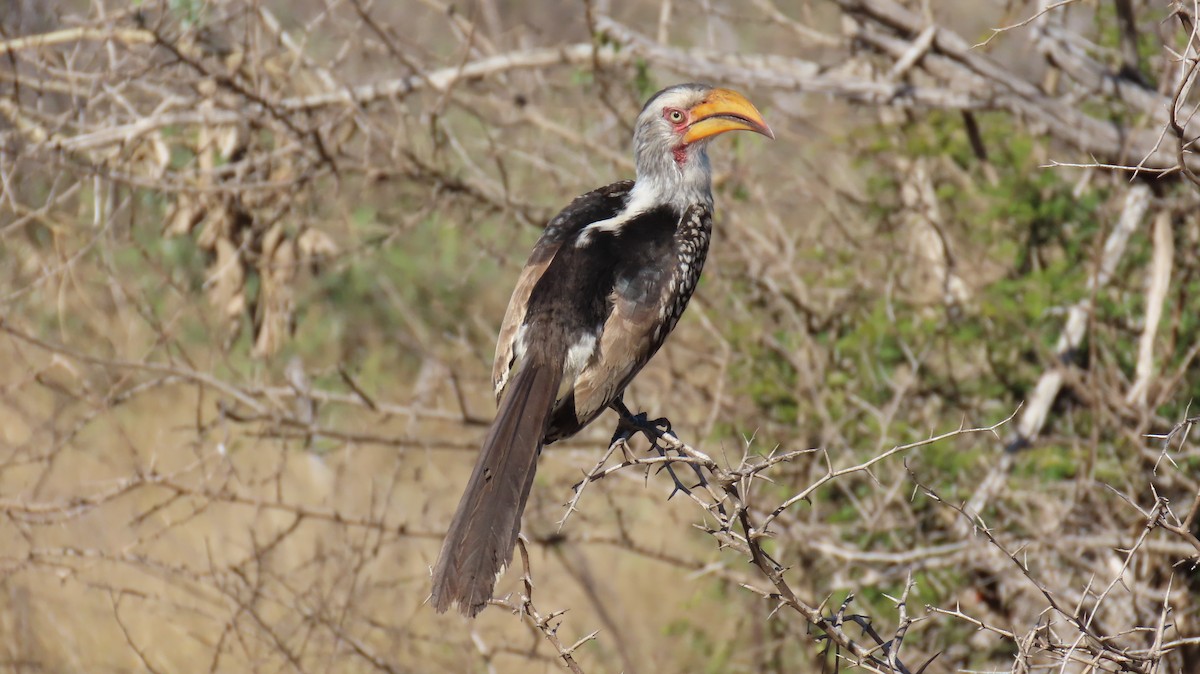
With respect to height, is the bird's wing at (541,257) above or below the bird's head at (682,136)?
below

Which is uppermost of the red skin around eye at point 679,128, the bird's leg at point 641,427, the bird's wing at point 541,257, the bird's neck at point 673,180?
the red skin around eye at point 679,128

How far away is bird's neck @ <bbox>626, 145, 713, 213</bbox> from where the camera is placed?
372 cm

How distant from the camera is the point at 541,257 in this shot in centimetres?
344

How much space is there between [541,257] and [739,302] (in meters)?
2.48

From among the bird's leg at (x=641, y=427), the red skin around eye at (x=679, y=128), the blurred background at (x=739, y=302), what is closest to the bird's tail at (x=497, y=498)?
the bird's leg at (x=641, y=427)

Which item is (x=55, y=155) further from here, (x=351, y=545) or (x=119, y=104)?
(x=351, y=545)

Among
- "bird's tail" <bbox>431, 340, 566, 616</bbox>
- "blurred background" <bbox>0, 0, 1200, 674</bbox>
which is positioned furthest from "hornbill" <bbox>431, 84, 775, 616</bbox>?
"blurred background" <bbox>0, 0, 1200, 674</bbox>

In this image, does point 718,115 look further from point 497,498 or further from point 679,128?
point 497,498

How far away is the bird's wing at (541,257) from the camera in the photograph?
330 cm

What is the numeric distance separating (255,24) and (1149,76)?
3758mm

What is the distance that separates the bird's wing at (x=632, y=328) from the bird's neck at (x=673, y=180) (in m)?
0.28

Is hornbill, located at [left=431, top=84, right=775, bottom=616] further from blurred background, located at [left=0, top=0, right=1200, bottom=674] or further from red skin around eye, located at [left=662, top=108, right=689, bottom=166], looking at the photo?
blurred background, located at [left=0, top=0, right=1200, bottom=674]

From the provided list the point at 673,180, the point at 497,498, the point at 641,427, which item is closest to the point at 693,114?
the point at 673,180

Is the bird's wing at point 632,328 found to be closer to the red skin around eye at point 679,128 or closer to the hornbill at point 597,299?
the hornbill at point 597,299
